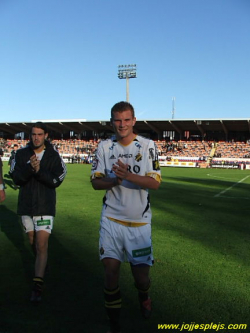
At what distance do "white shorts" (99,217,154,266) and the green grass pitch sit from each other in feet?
2.52

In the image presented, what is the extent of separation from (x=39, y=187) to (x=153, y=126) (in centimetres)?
5329

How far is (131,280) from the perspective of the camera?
496cm

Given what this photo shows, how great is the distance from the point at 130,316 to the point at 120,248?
90 cm

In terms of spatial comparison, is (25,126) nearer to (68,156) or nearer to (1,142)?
(1,142)

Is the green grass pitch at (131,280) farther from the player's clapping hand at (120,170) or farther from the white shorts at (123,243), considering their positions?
the player's clapping hand at (120,170)

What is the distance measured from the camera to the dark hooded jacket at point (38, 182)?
4.52 m

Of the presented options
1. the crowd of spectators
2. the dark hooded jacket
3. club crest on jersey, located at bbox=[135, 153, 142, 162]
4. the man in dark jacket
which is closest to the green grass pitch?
the man in dark jacket

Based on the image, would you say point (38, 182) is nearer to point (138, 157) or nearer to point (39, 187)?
point (39, 187)

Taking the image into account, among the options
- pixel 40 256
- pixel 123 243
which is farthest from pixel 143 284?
pixel 40 256

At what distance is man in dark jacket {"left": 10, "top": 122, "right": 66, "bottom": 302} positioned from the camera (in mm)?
4496

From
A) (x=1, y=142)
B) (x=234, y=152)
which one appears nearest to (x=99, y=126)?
(x=1, y=142)

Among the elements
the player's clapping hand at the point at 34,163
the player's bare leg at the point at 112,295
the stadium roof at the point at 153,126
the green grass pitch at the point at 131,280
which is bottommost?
the green grass pitch at the point at 131,280

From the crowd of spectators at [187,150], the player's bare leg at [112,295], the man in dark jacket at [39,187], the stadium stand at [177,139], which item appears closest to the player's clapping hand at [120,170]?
the player's bare leg at [112,295]

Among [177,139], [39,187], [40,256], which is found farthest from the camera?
[177,139]
